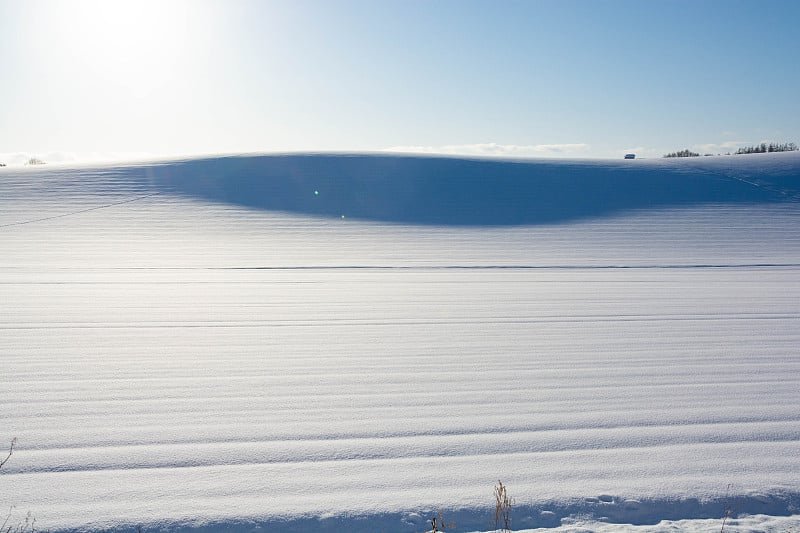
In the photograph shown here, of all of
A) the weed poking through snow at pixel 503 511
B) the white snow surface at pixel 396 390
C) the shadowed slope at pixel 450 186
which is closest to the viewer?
the weed poking through snow at pixel 503 511

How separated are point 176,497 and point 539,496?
5.05 ft

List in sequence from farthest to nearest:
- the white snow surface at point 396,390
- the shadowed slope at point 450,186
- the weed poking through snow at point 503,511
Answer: the shadowed slope at point 450,186, the white snow surface at point 396,390, the weed poking through snow at point 503,511

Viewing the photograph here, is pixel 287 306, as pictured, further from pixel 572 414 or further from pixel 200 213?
pixel 200 213

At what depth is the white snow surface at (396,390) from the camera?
259cm

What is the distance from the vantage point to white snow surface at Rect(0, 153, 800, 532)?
259 centimetres

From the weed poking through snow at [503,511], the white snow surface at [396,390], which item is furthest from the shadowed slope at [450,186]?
the weed poking through snow at [503,511]

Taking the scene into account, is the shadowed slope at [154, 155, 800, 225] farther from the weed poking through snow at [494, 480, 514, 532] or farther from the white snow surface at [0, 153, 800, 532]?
the weed poking through snow at [494, 480, 514, 532]

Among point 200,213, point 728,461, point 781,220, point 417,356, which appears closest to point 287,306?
point 417,356

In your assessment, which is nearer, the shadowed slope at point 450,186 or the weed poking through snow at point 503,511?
the weed poking through snow at point 503,511

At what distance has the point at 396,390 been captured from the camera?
4027mm

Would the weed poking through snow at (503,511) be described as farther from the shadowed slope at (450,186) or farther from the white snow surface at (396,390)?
the shadowed slope at (450,186)

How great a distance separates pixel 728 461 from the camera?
2980 mm

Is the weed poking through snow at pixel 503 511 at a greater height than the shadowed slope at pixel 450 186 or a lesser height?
lesser

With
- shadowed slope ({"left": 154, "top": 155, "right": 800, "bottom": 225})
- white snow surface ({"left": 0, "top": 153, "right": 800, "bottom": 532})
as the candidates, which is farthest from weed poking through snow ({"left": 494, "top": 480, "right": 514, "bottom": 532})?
shadowed slope ({"left": 154, "top": 155, "right": 800, "bottom": 225})
